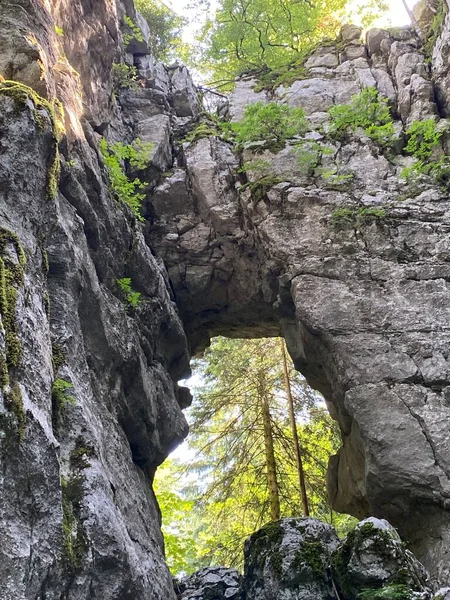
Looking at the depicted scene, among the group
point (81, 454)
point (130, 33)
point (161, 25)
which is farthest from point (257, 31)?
point (81, 454)

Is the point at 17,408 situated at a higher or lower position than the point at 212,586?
higher

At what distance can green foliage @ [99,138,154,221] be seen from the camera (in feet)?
25.4

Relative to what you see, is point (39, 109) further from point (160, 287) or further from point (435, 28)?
point (435, 28)

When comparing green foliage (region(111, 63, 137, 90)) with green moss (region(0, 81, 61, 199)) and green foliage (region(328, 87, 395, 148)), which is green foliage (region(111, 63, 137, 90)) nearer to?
green foliage (region(328, 87, 395, 148))

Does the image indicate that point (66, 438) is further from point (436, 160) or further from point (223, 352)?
point (223, 352)

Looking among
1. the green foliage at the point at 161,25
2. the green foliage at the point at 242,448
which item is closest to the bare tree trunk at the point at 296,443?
the green foliage at the point at 242,448

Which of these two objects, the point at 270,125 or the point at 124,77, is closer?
the point at 270,125

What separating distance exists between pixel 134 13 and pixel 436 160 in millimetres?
7131

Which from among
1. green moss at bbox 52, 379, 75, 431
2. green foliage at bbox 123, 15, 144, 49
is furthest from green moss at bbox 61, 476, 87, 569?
green foliage at bbox 123, 15, 144, 49

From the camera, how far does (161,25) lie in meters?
14.2

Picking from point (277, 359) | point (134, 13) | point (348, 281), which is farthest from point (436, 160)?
point (134, 13)

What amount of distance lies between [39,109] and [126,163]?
4532mm

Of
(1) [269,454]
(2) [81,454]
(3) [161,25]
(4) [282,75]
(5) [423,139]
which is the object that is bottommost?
(2) [81,454]

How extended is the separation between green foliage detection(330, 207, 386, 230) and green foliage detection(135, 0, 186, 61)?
8.23 metres
